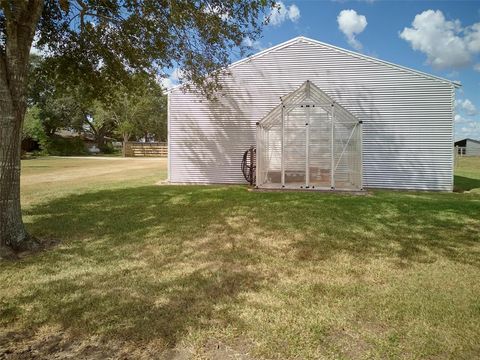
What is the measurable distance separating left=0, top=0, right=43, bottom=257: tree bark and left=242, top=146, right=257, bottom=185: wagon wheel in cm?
981

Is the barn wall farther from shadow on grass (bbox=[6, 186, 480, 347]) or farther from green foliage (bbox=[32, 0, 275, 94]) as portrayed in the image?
green foliage (bbox=[32, 0, 275, 94])

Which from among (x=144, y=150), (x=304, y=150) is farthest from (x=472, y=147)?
(x=304, y=150)

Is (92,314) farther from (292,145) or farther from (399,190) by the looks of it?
(399,190)

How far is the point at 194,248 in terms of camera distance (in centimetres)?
602

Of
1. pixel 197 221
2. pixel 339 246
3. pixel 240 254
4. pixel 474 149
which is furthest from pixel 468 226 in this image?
pixel 474 149

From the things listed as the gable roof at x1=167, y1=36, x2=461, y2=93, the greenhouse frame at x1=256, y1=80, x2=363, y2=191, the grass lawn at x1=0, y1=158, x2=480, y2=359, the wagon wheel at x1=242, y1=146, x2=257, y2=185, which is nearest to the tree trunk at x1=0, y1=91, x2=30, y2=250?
the grass lawn at x1=0, y1=158, x2=480, y2=359

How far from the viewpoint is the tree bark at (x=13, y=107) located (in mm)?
5617

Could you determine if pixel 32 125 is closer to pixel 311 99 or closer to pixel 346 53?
pixel 346 53

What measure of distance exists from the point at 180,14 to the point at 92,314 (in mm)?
6036

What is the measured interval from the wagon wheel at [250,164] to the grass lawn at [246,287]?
6.38m

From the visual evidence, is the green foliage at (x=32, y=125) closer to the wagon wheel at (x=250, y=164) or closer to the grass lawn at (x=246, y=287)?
the wagon wheel at (x=250, y=164)

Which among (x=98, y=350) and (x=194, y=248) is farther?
(x=194, y=248)

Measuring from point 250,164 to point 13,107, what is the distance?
10385mm

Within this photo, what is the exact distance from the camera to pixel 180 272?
16.0ft
